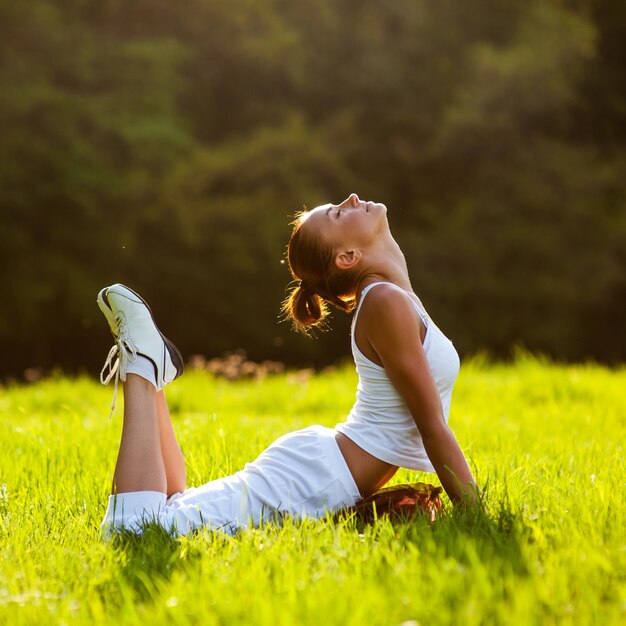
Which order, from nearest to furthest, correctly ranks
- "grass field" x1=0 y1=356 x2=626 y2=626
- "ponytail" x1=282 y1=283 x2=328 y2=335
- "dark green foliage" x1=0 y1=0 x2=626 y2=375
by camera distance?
"grass field" x1=0 y1=356 x2=626 y2=626 < "ponytail" x1=282 y1=283 x2=328 y2=335 < "dark green foliage" x1=0 y1=0 x2=626 y2=375

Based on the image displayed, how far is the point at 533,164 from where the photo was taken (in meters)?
16.4

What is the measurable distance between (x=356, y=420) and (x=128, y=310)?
34.9 inches

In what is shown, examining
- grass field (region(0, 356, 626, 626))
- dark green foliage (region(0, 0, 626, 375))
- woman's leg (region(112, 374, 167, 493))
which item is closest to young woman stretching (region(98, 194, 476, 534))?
woman's leg (region(112, 374, 167, 493))

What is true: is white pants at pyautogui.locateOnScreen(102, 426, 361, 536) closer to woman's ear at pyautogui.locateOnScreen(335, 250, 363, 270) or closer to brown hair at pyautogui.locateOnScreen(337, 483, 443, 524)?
brown hair at pyautogui.locateOnScreen(337, 483, 443, 524)

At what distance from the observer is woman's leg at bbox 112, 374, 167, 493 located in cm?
269

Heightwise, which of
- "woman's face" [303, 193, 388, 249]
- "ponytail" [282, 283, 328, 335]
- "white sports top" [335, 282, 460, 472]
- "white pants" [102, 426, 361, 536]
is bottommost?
"white pants" [102, 426, 361, 536]

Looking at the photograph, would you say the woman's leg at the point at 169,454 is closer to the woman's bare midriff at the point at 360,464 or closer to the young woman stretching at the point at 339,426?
the young woman stretching at the point at 339,426

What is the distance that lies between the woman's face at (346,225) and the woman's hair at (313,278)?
0.03 meters

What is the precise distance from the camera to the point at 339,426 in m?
2.88

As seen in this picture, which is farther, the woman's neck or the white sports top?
the woman's neck

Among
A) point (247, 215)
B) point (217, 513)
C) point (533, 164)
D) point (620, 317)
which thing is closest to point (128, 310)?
point (217, 513)

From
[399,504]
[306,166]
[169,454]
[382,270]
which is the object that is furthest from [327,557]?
[306,166]

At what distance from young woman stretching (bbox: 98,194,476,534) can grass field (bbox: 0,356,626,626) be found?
16cm

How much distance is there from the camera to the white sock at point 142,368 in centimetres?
279
